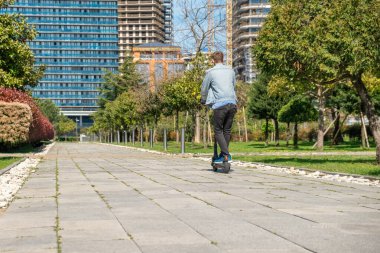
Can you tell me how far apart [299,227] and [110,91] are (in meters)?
88.0

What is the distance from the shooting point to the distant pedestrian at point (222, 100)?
9508mm

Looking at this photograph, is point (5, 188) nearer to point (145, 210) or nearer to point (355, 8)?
point (145, 210)

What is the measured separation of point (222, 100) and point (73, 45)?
16599 centimetres

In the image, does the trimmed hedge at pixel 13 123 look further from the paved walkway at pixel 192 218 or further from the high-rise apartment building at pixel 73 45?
the high-rise apartment building at pixel 73 45

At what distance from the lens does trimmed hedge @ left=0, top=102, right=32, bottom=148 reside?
18.6 metres

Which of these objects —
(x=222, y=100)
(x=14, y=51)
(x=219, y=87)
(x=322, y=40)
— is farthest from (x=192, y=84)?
(x=222, y=100)

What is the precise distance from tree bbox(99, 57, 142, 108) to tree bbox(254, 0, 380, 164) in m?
71.9

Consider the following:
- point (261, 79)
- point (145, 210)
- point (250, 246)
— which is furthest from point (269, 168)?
point (261, 79)

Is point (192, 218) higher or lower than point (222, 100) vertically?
lower

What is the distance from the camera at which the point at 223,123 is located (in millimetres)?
9664

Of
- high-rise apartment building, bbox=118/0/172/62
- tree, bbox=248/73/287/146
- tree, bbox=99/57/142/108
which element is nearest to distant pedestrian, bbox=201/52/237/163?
tree, bbox=248/73/287/146

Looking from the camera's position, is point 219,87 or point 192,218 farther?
point 219,87

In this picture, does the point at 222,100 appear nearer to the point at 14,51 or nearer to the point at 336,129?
the point at 14,51

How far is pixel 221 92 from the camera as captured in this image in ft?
31.4
